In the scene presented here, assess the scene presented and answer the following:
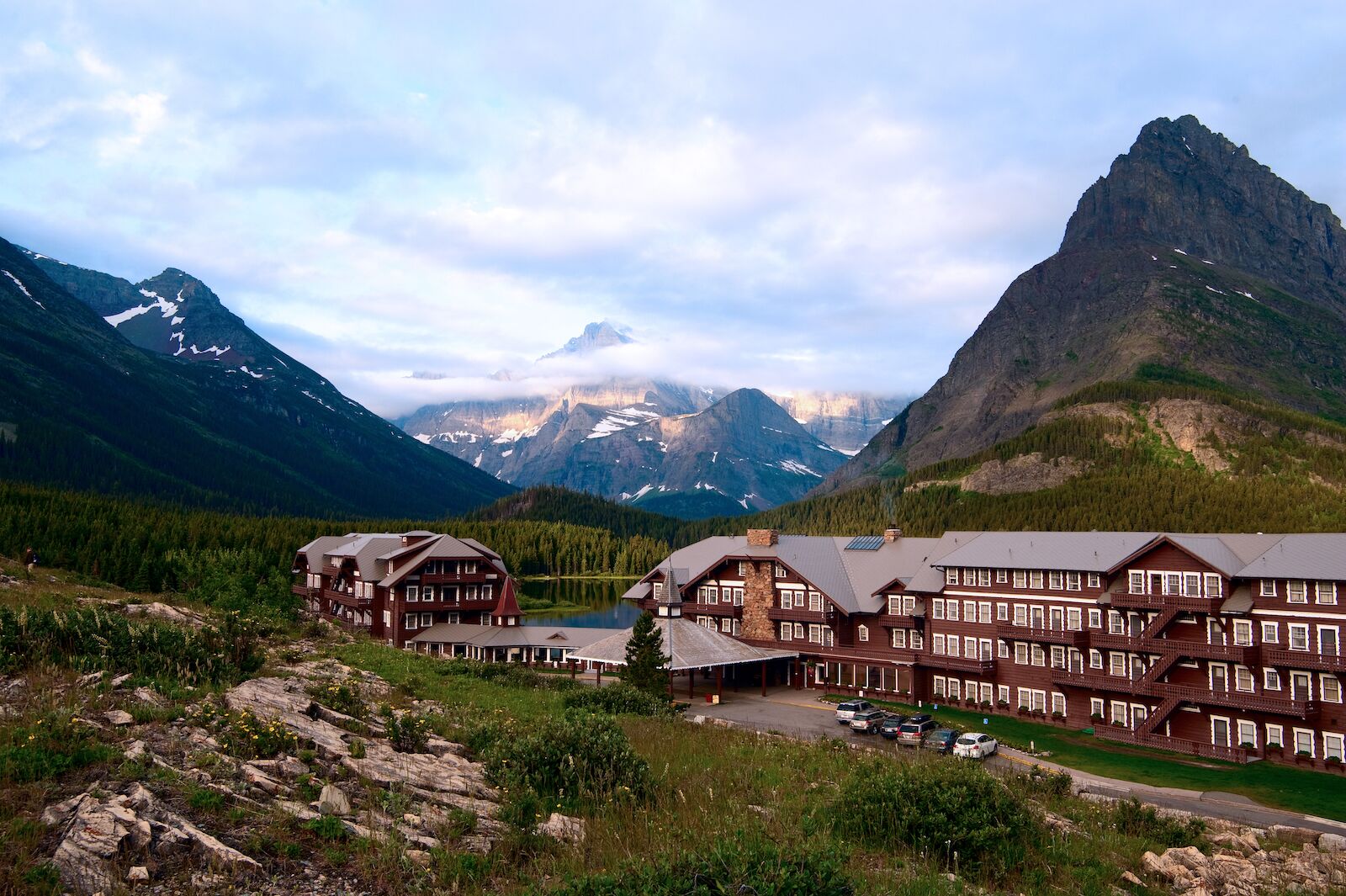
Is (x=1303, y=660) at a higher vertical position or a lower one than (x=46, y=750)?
lower

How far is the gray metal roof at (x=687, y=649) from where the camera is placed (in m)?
60.0

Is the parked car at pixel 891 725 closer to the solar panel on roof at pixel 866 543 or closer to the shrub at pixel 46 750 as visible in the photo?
the solar panel on roof at pixel 866 543

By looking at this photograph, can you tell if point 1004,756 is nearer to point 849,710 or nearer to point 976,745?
point 976,745

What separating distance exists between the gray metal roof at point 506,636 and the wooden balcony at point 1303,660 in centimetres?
4672

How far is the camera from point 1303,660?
45656 millimetres

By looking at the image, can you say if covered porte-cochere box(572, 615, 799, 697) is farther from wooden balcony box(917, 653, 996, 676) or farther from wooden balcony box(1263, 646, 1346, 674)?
wooden balcony box(1263, 646, 1346, 674)

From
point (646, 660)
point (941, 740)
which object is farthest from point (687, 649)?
point (941, 740)

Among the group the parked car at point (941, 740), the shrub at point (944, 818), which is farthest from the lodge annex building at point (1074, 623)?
the shrub at point (944, 818)

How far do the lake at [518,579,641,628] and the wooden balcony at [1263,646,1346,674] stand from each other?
195 feet

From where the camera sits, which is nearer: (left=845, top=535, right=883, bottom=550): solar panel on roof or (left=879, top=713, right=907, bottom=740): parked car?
(left=879, top=713, right=907, bottom=740): parked car

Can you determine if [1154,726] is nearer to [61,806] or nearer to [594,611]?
[61,806]

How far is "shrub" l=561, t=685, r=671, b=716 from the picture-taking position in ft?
97.3

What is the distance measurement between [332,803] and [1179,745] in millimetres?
52839

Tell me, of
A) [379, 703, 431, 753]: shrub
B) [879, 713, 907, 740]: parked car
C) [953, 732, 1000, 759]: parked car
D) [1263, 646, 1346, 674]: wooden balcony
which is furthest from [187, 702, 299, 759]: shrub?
[1263, 646, 1346, 674]: wooden balcony
